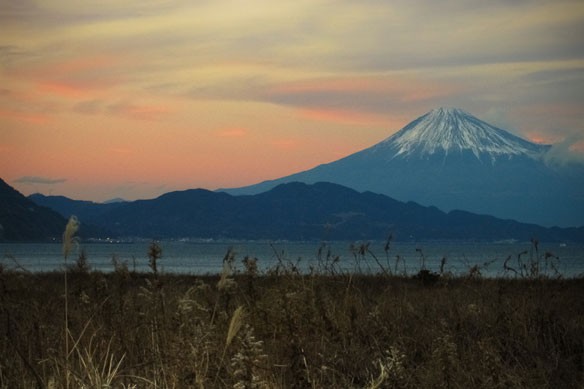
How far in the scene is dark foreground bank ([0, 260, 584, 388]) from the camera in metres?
7.86

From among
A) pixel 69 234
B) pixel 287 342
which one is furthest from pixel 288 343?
pixel 69 234

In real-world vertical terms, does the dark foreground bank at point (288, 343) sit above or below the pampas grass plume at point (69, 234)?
below

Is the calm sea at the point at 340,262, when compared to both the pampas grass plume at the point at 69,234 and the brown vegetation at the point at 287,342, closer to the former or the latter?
the brown vegetation at the point at 287,342

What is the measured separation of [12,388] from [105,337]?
2755mm

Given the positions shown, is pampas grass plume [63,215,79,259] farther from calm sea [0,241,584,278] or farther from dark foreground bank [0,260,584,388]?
calm sea [0,241,584,278]

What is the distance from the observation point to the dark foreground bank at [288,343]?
25.8 ft

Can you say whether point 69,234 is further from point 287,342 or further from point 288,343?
point 287,342

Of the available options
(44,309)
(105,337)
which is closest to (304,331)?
(105,337)

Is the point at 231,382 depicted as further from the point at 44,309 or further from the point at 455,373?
the point at 44,309

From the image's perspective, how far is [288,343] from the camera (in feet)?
34.1

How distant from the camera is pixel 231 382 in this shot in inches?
330

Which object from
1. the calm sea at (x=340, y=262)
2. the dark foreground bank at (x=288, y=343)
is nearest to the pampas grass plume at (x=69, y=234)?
the dark foreground bank at (x=288, y=343)

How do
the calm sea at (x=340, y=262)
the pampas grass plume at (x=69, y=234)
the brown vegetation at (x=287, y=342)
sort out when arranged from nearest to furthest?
the pampas grass plume at (x=69, y=234), the brown vegetation at (x=287, y=342), the calm sea at (x=340, y=262)

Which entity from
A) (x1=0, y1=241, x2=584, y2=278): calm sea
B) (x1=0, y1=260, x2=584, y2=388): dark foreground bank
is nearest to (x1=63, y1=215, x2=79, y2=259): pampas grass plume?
(x1=0, y1=260, x2=584, y2=388): dark foreground bank
